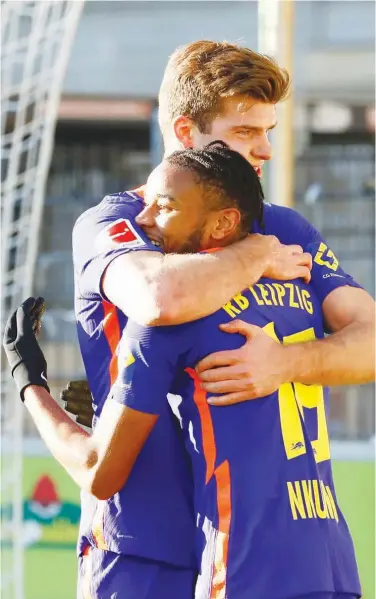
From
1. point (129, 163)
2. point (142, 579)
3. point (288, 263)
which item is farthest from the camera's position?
point (129, 163)

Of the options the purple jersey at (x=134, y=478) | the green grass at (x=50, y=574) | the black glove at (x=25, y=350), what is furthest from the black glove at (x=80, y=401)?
the green grass at (x=50, y=574)

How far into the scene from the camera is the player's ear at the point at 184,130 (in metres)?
2.58

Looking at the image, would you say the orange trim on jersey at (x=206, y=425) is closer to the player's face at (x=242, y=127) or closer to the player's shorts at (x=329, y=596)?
the player's shorts at (x=329, y=596)

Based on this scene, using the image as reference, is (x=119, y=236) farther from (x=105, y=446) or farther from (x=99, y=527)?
(x=99, y=527)

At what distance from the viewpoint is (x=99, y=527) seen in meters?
2.28

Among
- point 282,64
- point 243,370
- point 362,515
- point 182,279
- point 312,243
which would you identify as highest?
point 282,64

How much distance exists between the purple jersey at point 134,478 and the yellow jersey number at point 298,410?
0.76 ft

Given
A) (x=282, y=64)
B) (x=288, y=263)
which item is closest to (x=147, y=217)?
(x=288, y=263)

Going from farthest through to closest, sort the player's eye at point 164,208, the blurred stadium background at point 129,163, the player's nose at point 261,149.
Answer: the blurred stadium background at point 129,163
the player's nose at point 261,149
the player's eye at point 164,208

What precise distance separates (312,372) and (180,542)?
17.8 inches

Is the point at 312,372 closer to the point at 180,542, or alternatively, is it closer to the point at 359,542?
the point at 180,542

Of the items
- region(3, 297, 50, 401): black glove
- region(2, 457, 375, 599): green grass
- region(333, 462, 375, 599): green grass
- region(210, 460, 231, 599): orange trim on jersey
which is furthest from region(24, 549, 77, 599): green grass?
region(210, 460, 231, 599): orange trim on jersey

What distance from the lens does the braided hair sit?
2184mm

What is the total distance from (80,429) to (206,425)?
1.05 ft
